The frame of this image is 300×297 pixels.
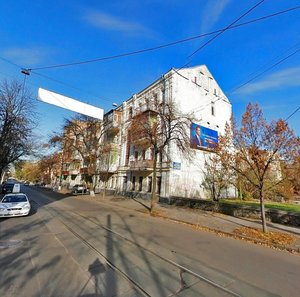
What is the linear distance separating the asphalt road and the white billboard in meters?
4.94

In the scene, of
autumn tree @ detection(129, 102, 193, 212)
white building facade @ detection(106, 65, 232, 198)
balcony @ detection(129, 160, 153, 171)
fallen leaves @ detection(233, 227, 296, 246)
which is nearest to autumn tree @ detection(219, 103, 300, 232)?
fallen leaves @ detection(233, 227, 296, 246)

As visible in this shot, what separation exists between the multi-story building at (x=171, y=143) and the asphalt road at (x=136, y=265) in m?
14.1

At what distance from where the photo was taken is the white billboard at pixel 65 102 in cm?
825

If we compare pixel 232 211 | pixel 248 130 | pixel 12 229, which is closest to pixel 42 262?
pixel 12 229

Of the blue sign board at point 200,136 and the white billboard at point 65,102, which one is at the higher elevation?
the blue sign board at point 200,136

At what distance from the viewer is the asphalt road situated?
4.70 metres

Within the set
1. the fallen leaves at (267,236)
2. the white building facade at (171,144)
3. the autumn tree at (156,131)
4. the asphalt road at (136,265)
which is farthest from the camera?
the white building facade at (171,144)

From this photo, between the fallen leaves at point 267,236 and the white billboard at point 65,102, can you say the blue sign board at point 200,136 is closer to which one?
the fallen leaves at point 267,236

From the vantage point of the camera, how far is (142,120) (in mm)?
18891

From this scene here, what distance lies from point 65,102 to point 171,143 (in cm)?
1719

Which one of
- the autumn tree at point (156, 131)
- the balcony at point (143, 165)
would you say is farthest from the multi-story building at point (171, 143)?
the autumn tree at point (156, 131)

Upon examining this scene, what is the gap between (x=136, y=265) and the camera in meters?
5.95

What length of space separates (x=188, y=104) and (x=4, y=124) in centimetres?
2033

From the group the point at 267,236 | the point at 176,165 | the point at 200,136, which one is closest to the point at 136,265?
the point at 267,236
